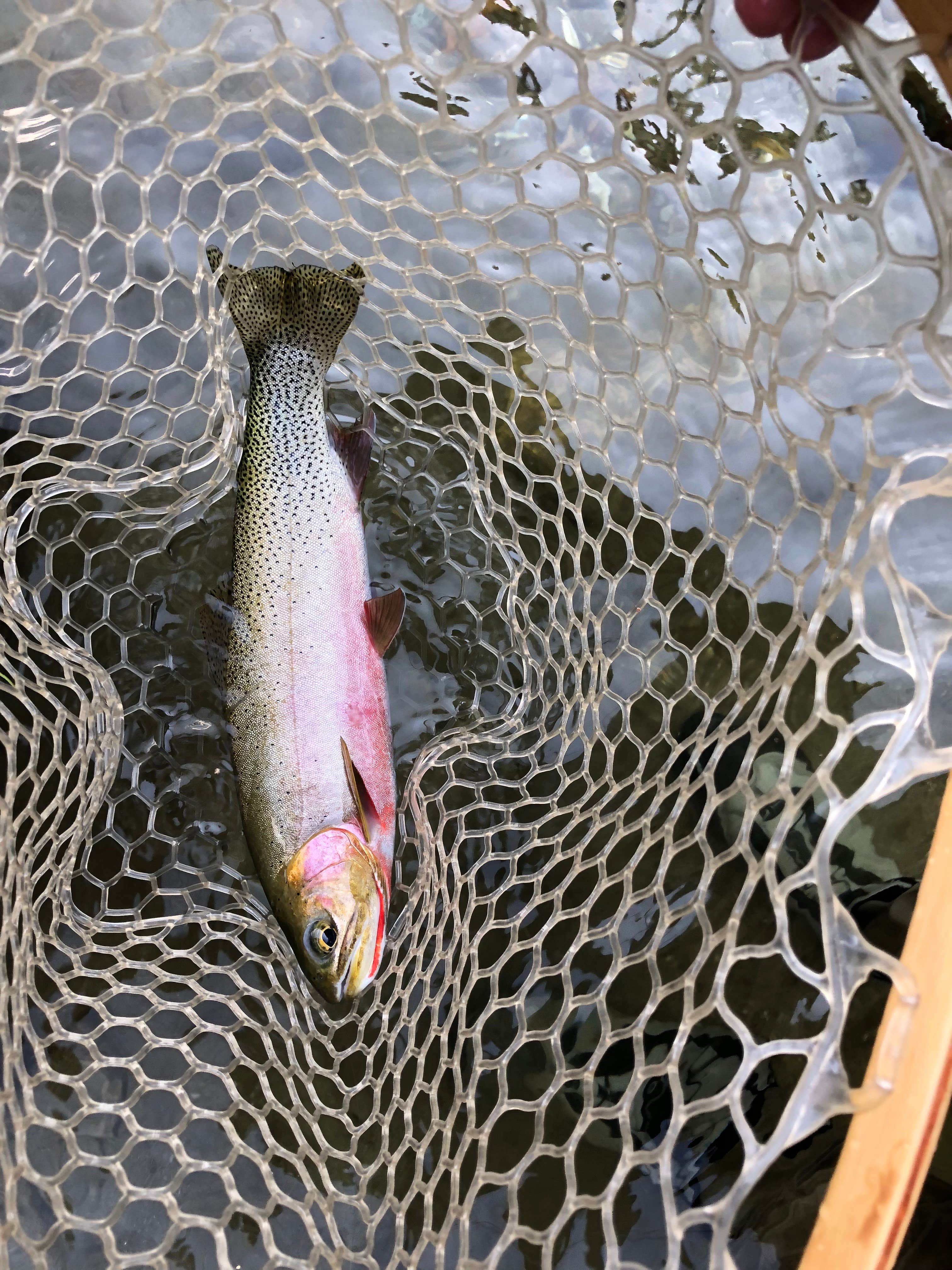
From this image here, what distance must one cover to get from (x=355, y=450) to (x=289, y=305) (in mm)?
336

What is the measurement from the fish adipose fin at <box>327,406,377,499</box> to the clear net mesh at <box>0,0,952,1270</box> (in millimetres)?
342

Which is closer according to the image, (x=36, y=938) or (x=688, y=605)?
(x=36, y=938)

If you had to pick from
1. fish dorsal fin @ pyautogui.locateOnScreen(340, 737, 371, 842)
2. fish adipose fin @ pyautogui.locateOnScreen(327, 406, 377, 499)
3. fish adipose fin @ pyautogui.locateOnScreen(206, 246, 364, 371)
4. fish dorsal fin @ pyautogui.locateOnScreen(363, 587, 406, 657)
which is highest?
fish adipose fin @ pyautogui.locateOnScreen(206, 246, 364, 371)

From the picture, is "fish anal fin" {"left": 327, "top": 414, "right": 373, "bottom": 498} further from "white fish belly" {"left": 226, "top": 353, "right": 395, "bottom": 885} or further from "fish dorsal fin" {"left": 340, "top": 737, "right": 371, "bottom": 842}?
"fish dorsal fin" {"left": 340, "top": 737, "right": 371, "bottom": 842}

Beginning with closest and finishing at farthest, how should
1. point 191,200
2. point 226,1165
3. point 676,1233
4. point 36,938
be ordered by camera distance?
point 676,1233
point 226,1165
point 36,938
point 191,200

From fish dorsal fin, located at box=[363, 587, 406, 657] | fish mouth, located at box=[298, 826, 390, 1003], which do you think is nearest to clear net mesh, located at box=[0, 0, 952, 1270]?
fish mouth, located at box=[298, 826, 390, 1003]

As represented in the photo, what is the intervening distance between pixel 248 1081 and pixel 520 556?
1.33 metres

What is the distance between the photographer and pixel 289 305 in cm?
202

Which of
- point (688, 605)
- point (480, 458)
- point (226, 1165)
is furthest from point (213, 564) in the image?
point (226, 1165)

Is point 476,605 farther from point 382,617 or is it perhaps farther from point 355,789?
point 355,789

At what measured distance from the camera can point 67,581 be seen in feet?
7.63

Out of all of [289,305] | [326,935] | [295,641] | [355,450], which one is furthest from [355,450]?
[326,935]

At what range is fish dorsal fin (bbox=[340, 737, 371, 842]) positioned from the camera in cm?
187

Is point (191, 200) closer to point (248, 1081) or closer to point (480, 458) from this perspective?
point (480, 458)
